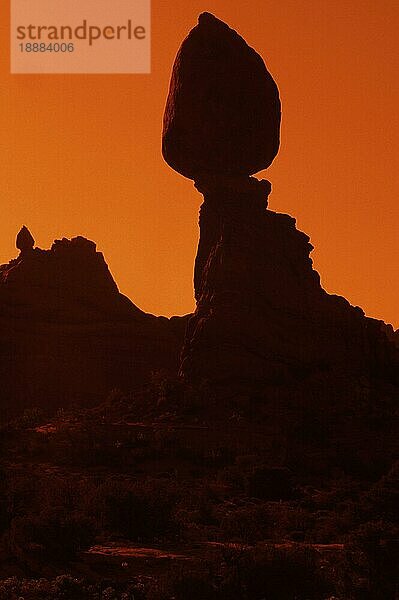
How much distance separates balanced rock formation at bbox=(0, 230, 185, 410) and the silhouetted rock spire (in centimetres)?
188

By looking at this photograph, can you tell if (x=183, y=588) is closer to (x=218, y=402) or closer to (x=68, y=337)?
(x=218, y=402)

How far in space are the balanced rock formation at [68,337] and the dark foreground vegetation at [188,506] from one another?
7.14 meters

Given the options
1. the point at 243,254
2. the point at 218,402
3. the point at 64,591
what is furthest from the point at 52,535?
the point at 243,254

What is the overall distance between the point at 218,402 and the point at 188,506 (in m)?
14.2

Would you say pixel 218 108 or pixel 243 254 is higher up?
pixel 218 108

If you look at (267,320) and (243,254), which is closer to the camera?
(267,320)

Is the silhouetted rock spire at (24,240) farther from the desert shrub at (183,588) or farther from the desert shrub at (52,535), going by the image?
the desert shrub at (183,588)

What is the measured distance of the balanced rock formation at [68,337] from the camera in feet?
198

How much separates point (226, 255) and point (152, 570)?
26.3 meters

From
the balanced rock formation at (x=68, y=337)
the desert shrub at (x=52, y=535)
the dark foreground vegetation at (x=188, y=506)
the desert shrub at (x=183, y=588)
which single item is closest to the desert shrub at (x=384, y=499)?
the dark foreground vegetation at (x=188, y=506)

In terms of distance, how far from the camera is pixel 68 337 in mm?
61344

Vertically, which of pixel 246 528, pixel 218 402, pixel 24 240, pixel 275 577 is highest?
pixel 24 240

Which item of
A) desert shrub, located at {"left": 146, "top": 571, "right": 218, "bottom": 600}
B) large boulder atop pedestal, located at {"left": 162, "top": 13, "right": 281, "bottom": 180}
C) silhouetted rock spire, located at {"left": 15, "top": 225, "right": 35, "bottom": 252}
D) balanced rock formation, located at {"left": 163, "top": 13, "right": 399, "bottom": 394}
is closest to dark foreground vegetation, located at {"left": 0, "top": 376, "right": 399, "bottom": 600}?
desert shrub, located at {"left": 146, "top": 571, "right": 218, "bottom": 600}

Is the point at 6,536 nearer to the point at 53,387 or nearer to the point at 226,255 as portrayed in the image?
the point at 226,255
